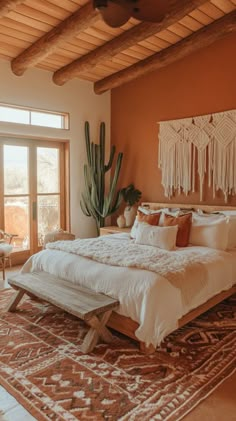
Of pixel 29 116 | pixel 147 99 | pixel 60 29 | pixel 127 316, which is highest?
pixel 60 29

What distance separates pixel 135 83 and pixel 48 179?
7.40 feet

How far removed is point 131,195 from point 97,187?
0.60 metres

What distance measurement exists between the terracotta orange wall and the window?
1090 millimetres

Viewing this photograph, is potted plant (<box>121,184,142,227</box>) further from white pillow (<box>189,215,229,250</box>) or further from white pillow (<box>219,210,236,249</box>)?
white pillow (<box>219,210,236,249</box>)

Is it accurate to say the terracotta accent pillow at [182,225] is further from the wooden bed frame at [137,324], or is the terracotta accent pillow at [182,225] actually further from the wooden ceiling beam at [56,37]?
the wooden ceiling beam at [56,37]

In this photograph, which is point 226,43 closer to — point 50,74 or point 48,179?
point 50,74

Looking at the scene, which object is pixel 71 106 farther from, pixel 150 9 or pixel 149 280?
pixel 149 280

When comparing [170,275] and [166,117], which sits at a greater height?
[166,117]

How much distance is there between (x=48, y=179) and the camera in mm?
5629

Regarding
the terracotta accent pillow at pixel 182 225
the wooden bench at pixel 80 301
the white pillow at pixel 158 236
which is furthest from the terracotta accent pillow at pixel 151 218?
the wooden bench at pixel 80 301

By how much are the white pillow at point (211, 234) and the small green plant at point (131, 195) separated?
1750 mm

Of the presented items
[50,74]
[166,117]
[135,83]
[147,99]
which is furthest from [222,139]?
[50,74]

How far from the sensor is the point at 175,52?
4.73 meters

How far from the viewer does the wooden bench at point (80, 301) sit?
255 cm
